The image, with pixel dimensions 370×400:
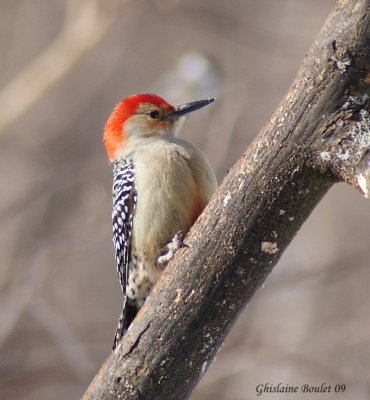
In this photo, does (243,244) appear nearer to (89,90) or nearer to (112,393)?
(112,393)

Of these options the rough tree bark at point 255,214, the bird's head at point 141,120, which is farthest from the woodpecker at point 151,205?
the rough tree bark at point 255,214

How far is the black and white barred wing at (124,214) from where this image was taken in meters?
4.45

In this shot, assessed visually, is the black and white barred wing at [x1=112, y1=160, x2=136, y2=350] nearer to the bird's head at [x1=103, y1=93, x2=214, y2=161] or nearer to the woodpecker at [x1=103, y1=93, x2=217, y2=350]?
the woodpecker at [x1=103, y1=93, x2=217, y2=350]

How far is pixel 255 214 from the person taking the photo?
9.07 feet

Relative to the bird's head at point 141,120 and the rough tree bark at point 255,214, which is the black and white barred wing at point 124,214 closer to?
the bird's head at point 141,120

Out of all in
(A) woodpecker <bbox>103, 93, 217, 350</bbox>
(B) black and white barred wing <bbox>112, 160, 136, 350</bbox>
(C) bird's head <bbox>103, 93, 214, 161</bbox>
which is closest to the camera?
(A) woodpecker <bbox>103, 93, 217, 350</bbox>

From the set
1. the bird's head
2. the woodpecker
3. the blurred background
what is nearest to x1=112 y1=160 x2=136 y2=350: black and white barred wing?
the woodpecker

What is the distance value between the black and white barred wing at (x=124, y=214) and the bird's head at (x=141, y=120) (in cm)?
51

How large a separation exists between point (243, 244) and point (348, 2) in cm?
93

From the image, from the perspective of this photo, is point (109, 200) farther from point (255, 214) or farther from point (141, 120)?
point (255, 214)

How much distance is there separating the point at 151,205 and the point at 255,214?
5.26ft

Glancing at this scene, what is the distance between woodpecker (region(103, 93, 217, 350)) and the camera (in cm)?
423

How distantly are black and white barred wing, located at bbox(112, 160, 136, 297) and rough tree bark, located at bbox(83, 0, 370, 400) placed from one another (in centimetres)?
141

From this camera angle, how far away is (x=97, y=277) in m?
8.08
